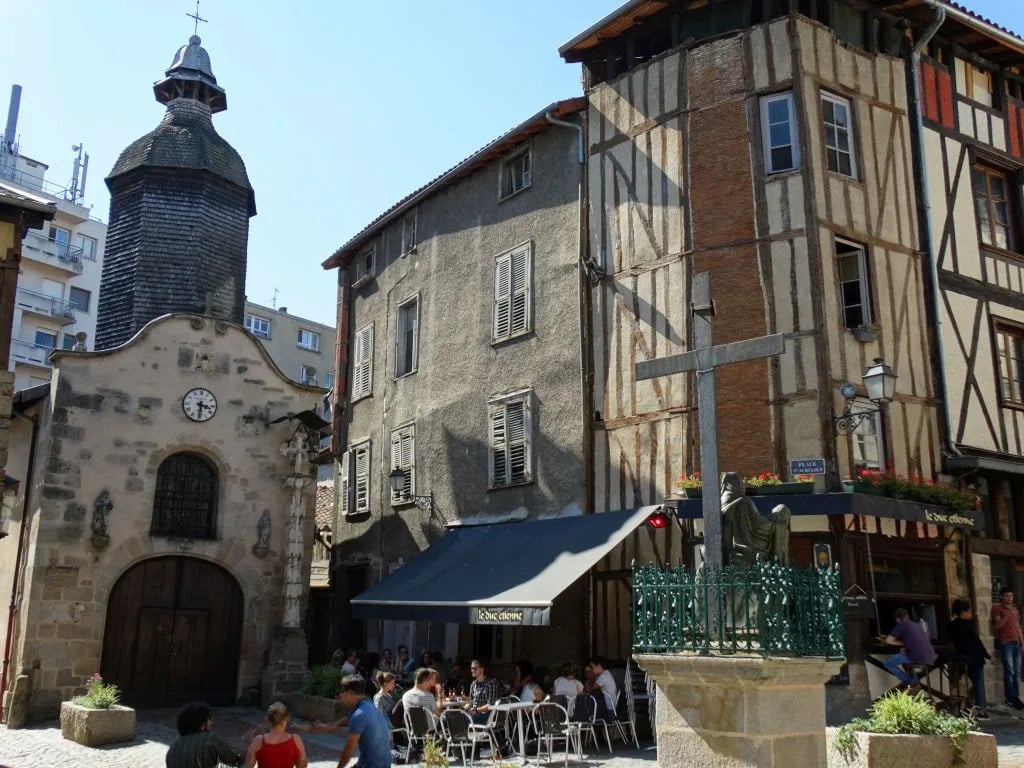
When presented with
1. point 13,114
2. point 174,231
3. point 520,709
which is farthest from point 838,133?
point 13,114

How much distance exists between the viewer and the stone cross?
245 inches

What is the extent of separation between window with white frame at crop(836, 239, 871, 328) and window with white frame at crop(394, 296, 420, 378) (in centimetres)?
745

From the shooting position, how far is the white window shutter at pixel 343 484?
18.8 metres

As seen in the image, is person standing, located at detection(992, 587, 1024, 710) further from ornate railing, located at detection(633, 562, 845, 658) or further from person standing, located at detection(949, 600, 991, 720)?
ornate railing, located at detection(633, 562, 845, 658)

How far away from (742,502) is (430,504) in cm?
1017

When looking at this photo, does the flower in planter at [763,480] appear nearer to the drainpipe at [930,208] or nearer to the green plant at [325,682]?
the drainpipe at [930,208]

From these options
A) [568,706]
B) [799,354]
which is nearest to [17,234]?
[568,706]

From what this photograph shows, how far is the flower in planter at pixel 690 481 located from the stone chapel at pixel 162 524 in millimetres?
6282

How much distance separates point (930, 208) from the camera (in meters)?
12.9

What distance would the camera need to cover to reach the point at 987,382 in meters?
12.9

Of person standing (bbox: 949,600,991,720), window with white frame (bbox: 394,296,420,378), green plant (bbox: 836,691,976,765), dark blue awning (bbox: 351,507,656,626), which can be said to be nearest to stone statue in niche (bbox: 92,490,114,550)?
dark blue awning (bbox: 351,507,656,626)

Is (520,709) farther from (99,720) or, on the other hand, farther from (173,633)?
(173,633)

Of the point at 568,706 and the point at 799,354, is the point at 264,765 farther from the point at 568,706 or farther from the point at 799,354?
the point at 799,354

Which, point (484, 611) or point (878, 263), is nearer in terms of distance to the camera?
point (484, 611)
